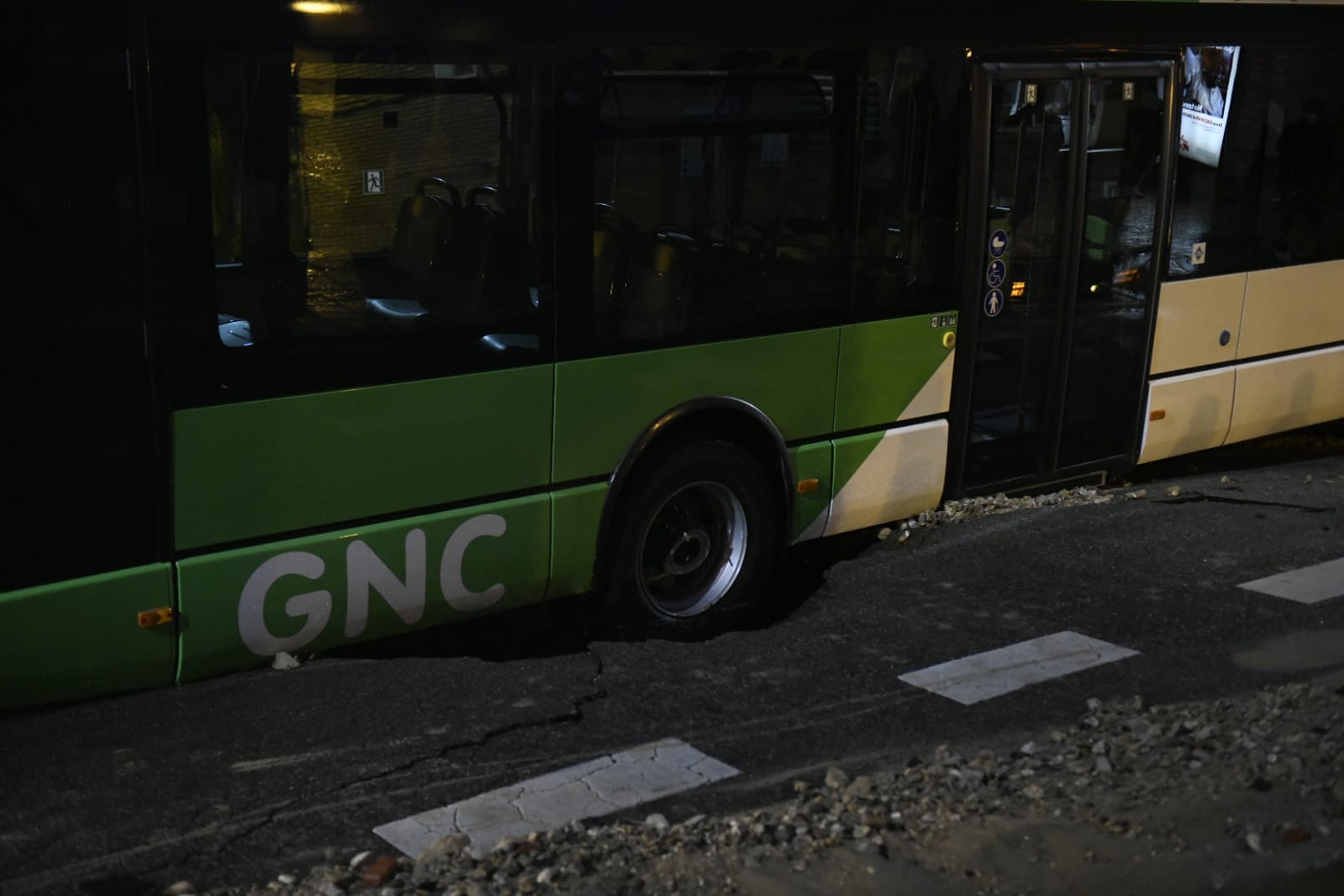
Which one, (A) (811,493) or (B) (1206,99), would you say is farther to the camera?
(B) (1206,99)

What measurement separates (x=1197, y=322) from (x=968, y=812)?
16.1 ft

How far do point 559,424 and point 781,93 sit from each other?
175 centimetres

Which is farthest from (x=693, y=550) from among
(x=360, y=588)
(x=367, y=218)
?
(x=367, y=218)

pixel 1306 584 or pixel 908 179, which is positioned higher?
pixel 908 179

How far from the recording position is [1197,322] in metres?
8.77

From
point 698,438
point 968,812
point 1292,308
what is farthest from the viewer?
point 1292,308

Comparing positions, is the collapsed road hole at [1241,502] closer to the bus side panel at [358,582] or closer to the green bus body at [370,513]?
the green bus body at [370,513]

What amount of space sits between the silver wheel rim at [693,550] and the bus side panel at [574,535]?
15.5 inches

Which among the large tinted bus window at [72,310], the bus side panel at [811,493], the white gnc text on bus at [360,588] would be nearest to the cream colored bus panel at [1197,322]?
the bus side panel at [811,493]

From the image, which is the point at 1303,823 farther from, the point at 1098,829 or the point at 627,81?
the point at 627,81

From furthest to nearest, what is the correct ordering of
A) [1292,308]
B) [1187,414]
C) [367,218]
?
[1292,308] < [1187,414] < [367,218]

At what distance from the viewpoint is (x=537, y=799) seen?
4.96 metres

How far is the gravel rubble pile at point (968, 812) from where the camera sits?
14.0 ft

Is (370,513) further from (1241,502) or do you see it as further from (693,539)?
(1241,502)
